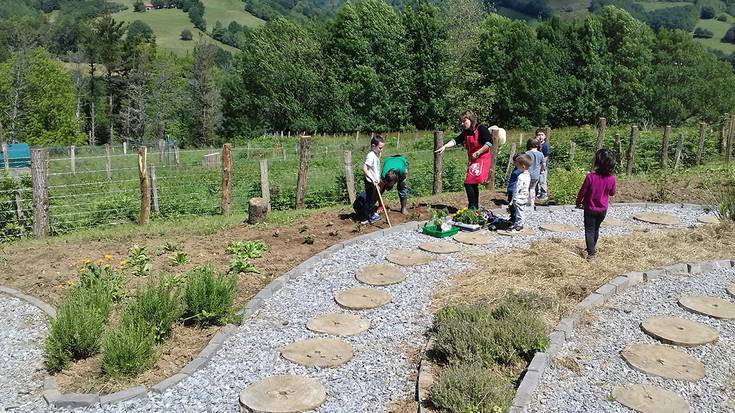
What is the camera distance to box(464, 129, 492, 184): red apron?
984cm

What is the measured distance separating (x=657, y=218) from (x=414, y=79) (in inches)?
1677

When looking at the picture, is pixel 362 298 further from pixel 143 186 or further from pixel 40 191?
pixel 40 191

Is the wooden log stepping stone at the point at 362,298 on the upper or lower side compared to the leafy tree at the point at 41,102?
lower

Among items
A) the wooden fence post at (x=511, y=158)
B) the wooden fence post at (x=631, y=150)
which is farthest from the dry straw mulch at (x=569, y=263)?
the wooden fence post at (x=631, y=150)

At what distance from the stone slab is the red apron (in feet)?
21.3

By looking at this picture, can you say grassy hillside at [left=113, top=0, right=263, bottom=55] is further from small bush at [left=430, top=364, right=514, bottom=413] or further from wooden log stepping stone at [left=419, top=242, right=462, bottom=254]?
small bush at [left=430, top=364, right=514, bottom=413]

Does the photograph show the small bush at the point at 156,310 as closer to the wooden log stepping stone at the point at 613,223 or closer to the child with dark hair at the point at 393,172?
the child with dark hair at the point at 393,172

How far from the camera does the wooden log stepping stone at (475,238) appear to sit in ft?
29.2

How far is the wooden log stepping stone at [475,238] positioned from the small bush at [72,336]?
516 cm

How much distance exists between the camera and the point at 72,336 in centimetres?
526

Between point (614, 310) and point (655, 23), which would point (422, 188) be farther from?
point (655, 23)

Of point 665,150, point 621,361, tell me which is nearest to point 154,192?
point 621,361

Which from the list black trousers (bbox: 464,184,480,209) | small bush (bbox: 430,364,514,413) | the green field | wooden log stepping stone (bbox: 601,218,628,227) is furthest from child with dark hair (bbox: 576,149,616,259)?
the green field

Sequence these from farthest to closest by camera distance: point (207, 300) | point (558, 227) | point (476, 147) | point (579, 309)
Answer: point (476, 147), point (558, 227), point (579, 309), point (207, 300)
